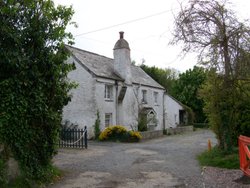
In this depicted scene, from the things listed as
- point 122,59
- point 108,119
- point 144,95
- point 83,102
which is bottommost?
point 108,119

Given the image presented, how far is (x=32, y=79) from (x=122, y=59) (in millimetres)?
19796

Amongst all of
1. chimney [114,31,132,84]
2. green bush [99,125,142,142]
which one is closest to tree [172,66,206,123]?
chimney [114,31,132,84]

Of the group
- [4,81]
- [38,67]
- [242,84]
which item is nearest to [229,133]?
[242,84]

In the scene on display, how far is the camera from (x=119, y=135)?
2395 cm

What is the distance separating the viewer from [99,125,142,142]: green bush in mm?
23672

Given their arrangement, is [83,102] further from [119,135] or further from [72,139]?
[72,139]

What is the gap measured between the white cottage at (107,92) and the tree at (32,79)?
1218 cm

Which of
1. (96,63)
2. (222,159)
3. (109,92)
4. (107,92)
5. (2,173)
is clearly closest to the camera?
(2,173)

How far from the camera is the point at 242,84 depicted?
13820 mm

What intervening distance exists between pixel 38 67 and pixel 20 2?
188 cm

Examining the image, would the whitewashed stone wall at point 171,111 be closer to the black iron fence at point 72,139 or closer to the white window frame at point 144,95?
the white window frame at point 144,95

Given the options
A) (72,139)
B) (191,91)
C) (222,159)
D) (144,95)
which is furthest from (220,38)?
(191,91)

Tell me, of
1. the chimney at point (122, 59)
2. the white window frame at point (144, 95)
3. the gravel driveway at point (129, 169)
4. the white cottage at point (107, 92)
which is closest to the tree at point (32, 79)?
the gravel driveway at point (129, 169)

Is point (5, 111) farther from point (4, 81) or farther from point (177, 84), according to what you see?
point (177, 84)
